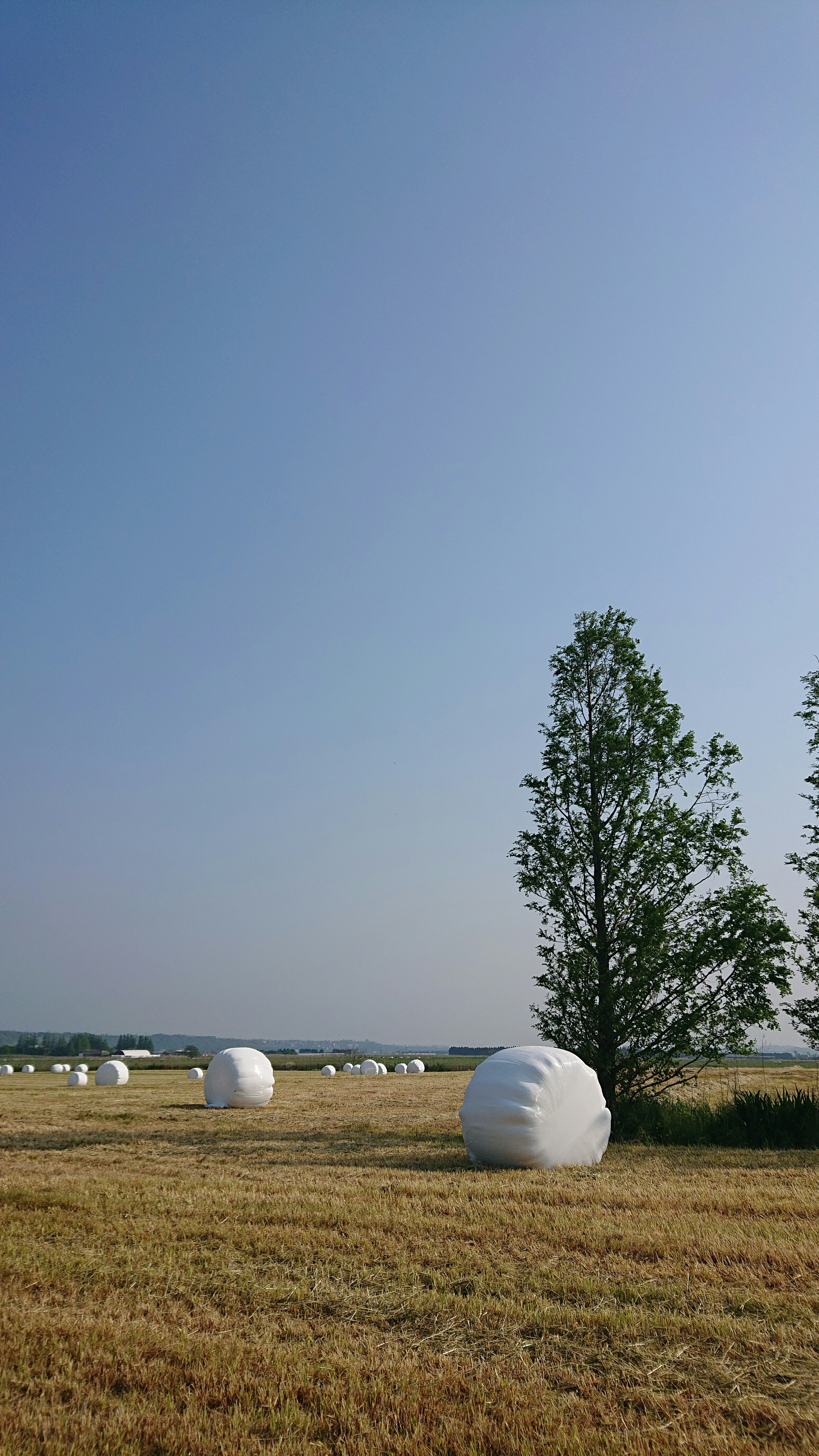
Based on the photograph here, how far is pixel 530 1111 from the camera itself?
1112 cm

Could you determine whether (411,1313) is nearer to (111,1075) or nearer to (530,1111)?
(530,1111)

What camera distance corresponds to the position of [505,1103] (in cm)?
1120

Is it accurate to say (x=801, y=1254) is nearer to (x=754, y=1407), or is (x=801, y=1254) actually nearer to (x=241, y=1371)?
(x=754, y=1407)

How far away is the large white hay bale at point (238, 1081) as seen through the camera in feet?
78.8

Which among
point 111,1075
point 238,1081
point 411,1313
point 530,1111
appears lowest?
point 111,1075

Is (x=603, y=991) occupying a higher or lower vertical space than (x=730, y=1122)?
higher

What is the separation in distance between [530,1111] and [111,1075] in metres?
36.2

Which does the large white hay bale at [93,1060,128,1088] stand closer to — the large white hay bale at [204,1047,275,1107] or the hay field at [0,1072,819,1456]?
the large white hay bale at [204,1047,275,1107]

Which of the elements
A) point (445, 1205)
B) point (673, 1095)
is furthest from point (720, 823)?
point (445, 1205)

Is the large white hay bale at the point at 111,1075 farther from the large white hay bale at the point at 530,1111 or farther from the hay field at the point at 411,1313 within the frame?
the large white hay bale at the point at 530,1111

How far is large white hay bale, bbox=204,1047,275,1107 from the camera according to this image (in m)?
24.0

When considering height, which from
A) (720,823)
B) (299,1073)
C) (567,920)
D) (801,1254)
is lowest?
(299,1073)

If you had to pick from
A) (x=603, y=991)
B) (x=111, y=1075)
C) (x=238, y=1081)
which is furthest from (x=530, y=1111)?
(x=111, y=1075)

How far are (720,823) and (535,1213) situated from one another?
9.99 m
